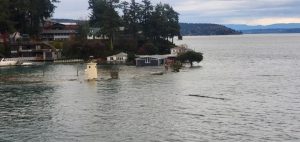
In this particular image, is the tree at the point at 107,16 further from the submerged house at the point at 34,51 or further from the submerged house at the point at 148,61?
the submerged house at the point at 148,61

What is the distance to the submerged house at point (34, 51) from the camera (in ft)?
481

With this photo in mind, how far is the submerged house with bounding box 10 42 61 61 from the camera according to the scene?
146500 mm

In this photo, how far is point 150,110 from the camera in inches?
2104

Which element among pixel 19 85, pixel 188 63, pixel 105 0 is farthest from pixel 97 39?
pixel 19 85

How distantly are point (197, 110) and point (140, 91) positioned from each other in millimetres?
18227

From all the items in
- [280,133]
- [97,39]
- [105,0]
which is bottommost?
[280,133]

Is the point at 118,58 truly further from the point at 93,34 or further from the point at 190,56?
the point at 190,56

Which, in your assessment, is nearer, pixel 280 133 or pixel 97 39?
pixel 280 133

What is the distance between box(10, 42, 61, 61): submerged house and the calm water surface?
59.7m

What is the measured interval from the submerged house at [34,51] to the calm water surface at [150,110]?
59713 mm

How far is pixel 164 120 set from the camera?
4738cm

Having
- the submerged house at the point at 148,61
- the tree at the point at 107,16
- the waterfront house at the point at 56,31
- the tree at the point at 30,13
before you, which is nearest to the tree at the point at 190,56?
the submerged house at the point at 148,61

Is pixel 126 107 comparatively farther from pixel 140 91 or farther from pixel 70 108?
pixel 140 91

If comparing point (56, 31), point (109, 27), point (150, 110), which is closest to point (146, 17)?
point (109, 27)
